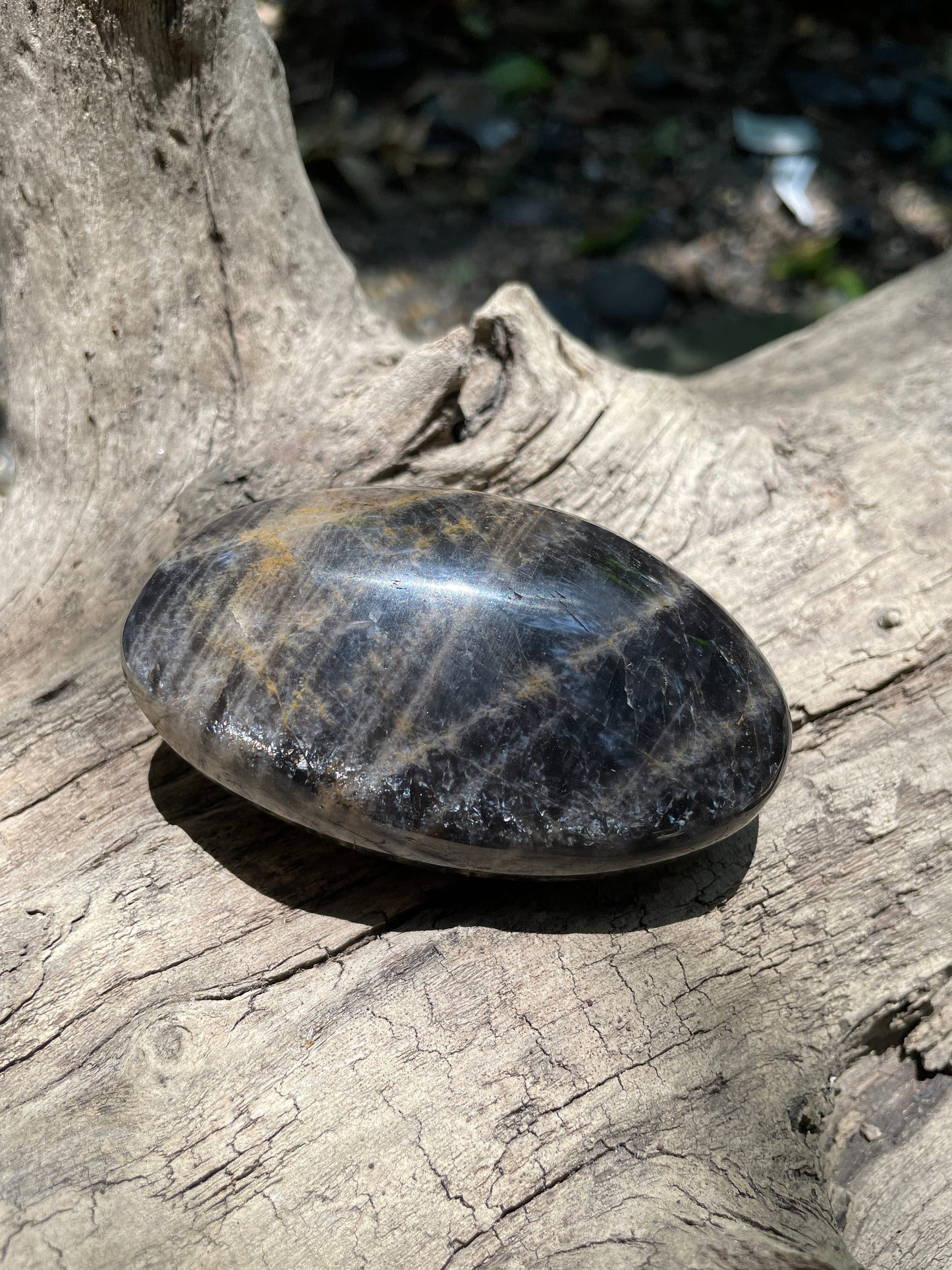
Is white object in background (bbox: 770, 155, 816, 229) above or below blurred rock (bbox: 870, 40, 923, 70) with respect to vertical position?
below

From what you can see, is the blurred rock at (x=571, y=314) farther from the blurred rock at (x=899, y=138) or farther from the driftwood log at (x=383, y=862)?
the driftwood log at (x=383, y=862)

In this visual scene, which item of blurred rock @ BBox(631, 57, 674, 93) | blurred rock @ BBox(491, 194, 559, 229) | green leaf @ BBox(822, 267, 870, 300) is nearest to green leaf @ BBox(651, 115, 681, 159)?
blurred rock @ BBox(631, 57, 674, 93)

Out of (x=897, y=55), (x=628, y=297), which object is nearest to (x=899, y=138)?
(x=897, y=55)

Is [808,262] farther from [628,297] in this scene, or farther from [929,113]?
[929,113]

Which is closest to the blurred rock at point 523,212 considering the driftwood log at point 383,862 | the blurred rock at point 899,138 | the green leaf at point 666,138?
the green leaf at point 666,138

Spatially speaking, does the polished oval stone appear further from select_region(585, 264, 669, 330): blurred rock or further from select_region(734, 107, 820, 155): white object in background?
select_region(734, 107, 820, 155): white object in background

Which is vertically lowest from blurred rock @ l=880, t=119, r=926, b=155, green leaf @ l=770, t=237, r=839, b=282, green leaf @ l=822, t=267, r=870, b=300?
green leaf @ l=822, t=267, r=870, b=300
